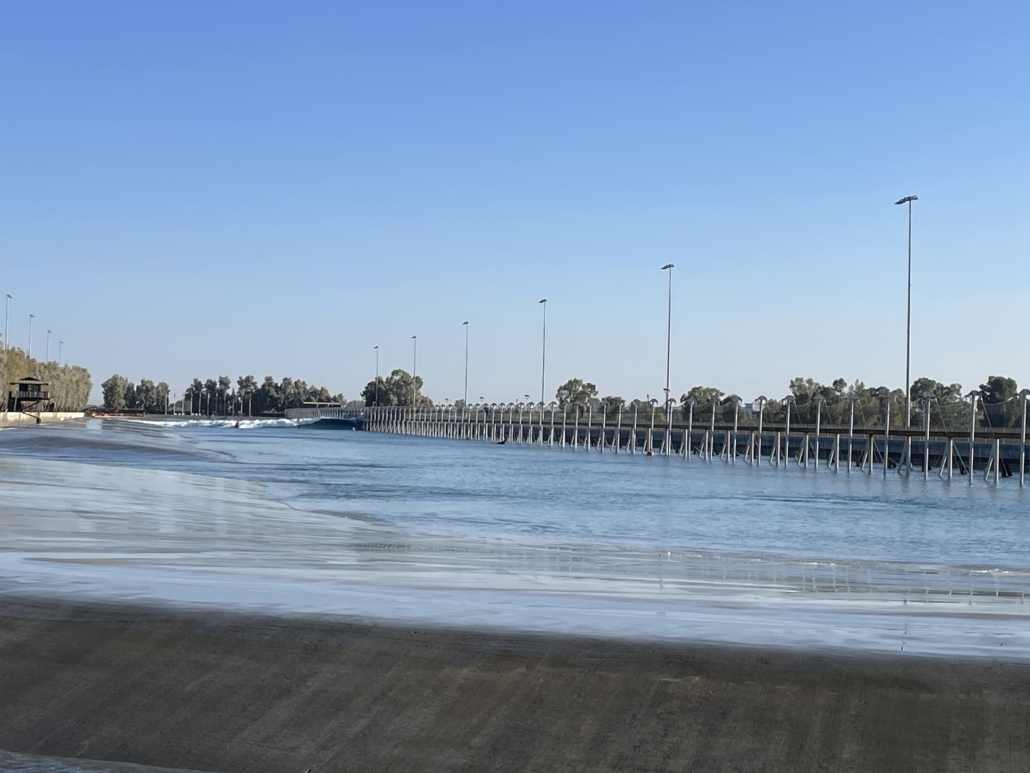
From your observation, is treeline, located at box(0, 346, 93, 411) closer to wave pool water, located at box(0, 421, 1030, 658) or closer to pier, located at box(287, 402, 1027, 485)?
pier, located at box(287, 402, 1027, 485)

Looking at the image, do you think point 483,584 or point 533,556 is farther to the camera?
point 533,556

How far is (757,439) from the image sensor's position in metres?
78.3

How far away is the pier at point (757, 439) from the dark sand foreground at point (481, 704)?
164ft

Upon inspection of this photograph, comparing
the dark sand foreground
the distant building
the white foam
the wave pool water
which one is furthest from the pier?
the distant building

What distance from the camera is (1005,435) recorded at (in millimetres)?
72625

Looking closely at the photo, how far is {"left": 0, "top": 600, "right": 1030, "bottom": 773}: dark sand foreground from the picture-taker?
5465 mm

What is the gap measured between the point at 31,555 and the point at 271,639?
5.53 meters

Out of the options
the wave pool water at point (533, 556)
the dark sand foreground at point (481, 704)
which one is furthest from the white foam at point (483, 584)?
the dark sand foreground at point (481, 704)

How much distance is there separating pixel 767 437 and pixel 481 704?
72322 millimetres

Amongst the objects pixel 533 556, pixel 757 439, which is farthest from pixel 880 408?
pixel 533 556

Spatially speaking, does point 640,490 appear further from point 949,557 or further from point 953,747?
point 953,747

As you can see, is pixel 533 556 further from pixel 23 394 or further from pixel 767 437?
pixel 23 394

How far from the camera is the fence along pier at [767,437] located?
59812 millimetres

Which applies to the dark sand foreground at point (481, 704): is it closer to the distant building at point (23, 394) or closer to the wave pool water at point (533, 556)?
the wave pool water at point (533, 556)
